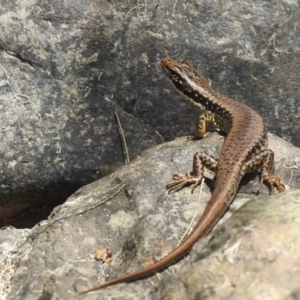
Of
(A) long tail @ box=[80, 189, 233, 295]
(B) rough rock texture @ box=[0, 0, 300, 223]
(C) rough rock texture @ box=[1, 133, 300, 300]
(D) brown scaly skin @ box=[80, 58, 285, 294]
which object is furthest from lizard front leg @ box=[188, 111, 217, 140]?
(A) long tail @ box=[80, 189, 233, 295]

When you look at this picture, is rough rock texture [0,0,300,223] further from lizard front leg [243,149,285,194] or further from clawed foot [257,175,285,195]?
clawed foot [257,175,285,195]

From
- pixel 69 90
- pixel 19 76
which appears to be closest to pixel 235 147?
pixel 69 90

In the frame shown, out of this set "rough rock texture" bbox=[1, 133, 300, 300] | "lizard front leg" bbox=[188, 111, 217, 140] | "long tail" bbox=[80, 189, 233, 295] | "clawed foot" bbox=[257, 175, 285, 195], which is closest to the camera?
"rough rock texture" bbox=[1, 133, 300, 300]

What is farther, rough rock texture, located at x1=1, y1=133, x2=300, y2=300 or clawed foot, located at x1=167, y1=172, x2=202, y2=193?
clawed foot, located at x1=167, y1=172, x2=202, y2=193

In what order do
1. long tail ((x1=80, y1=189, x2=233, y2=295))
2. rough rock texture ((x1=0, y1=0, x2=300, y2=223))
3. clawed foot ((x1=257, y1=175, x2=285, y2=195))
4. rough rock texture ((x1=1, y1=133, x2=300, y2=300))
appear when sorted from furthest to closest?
1. rough rock texture ((x1=0, y1=0, x2=300, y2=223))
2. clawed foot ((x1=257, y1=175, x2=285, y2=195))
3. long tail ((x1=80, y1=189, x2=233, y2=295))
4. rough rock texture ((x1=1, y1=133, x2=300, y2=300))

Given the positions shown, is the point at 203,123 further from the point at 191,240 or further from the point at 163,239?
the point at 191,240

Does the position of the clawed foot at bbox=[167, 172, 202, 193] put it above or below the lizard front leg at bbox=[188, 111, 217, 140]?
below
